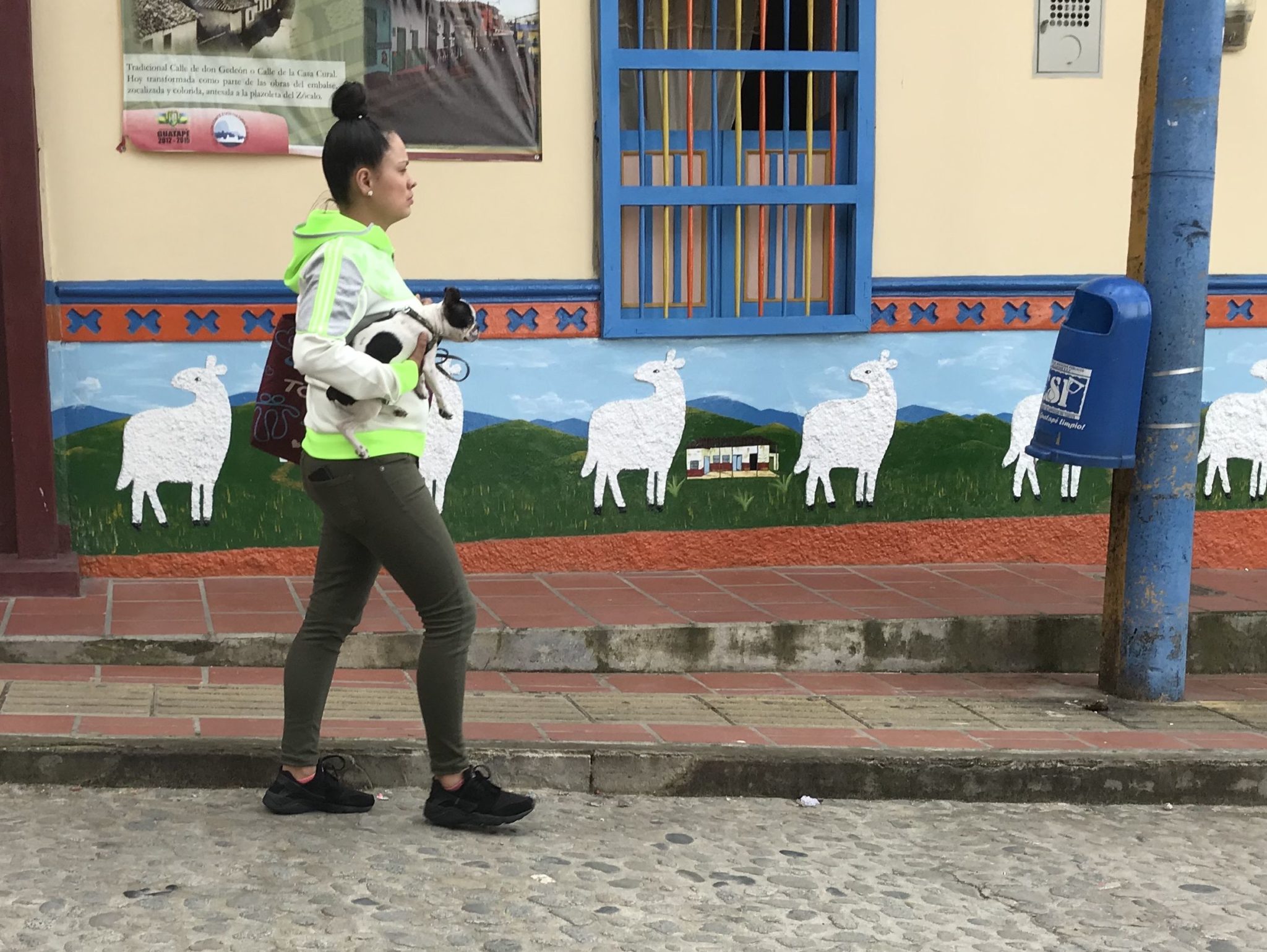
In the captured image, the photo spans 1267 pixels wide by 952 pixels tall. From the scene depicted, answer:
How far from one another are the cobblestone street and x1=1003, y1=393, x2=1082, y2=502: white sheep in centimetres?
280

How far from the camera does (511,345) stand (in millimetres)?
6469

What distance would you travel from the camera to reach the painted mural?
6133 mm

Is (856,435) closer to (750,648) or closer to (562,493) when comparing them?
(562,493)

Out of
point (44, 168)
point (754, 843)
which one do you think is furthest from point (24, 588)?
point (754, 843)

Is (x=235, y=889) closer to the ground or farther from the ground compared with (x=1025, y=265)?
closer to the ground

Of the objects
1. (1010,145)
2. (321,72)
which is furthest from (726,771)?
(1010,145)

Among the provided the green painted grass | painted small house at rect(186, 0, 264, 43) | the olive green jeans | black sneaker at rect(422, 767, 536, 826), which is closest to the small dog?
the olive green jeans

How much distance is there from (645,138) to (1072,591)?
275cm

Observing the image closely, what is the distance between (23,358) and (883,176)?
3787 mm

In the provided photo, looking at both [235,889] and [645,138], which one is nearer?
[235,889]

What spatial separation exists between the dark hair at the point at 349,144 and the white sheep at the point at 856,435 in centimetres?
341

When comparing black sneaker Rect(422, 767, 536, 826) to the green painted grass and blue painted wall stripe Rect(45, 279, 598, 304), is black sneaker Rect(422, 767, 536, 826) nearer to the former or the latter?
the green painted grass

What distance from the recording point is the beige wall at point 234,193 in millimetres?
5949

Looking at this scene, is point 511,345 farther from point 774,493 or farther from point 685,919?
point 685,919
